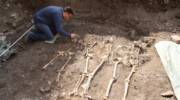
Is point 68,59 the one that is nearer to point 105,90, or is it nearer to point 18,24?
point 105,90

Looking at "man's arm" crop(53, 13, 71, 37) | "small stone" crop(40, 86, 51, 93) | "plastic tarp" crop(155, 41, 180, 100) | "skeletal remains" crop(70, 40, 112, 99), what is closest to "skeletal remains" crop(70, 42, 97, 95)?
"skeletal remains" crop(70, 40, 112, 99)

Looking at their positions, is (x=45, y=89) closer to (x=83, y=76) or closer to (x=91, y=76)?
(x=83, y=76)

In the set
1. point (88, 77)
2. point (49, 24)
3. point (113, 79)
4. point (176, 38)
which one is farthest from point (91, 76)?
point (176, 38)

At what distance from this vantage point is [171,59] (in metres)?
8.04

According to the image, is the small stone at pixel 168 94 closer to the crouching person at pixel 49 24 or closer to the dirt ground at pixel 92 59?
the dirt ground at pixel 92 59

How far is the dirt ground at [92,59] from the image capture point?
7301 mm

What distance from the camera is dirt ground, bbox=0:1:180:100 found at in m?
7.30

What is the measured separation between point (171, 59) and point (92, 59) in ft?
4.45

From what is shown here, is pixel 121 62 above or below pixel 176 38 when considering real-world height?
below

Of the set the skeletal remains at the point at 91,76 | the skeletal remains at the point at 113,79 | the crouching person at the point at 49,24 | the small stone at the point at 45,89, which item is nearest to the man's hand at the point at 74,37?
the crouching person at the point at 49,24

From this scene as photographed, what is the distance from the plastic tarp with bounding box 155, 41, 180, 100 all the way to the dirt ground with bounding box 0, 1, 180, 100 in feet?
0.32

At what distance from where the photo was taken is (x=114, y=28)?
33.2ft

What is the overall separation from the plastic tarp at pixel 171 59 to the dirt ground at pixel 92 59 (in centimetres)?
10

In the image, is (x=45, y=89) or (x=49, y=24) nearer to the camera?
(x=45, y=89)
